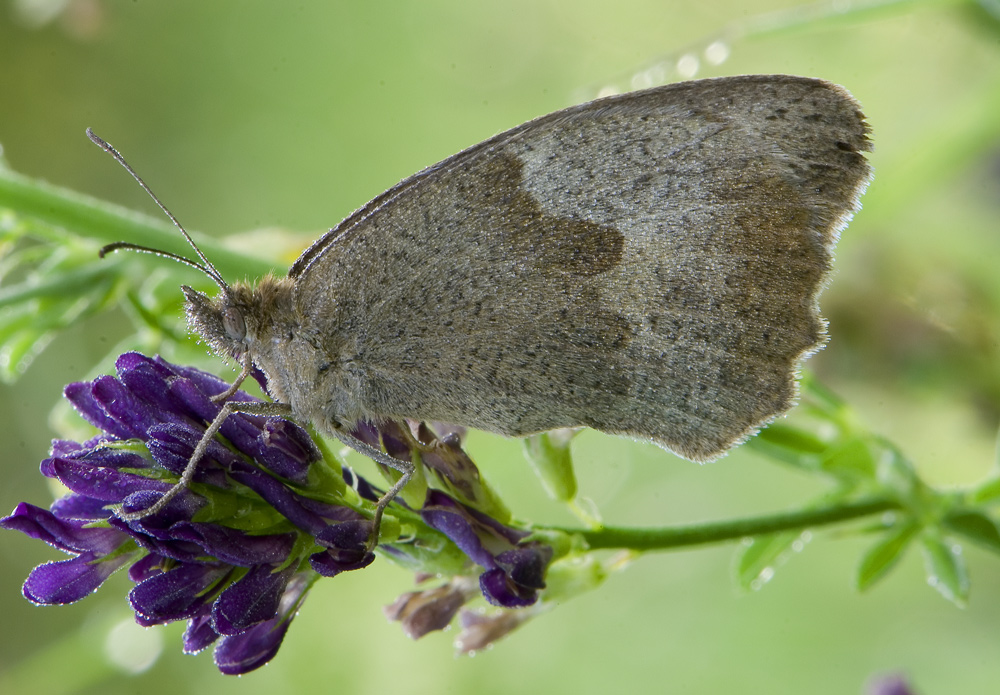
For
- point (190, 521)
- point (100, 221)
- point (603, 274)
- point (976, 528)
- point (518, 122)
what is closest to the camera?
point (190, 521)

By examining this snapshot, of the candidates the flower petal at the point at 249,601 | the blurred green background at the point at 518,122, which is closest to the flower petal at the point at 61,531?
the flower petal at the point at 249,601

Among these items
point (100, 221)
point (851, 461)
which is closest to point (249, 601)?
point (100, 221)

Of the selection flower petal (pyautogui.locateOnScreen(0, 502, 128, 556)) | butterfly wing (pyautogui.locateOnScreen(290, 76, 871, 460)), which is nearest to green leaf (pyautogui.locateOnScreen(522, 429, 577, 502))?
butterfly wing (pyautogui.locateOnScreen(290, 76, 871, 460))

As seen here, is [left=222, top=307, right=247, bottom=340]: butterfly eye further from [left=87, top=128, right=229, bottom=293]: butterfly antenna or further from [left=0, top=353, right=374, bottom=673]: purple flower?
[left=0, top=353, right=374, bottom=673]: purple flower

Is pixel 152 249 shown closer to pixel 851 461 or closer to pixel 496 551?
pixel 496 551

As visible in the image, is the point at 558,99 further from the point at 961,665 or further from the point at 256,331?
the point at 256,331

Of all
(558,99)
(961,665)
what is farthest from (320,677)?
(558,99)
